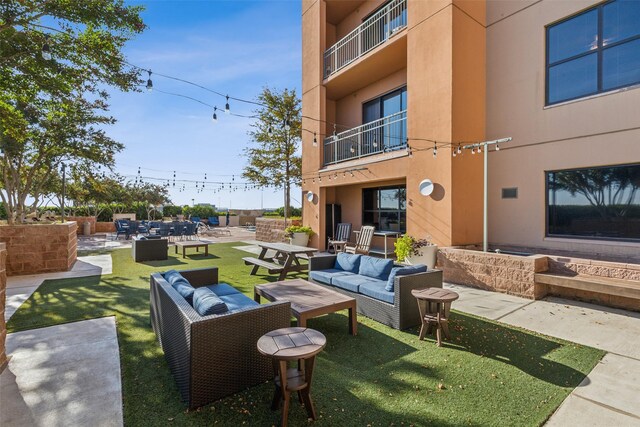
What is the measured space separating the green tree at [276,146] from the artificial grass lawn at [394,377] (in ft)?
42.8

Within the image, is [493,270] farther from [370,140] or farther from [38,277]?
[38,277]

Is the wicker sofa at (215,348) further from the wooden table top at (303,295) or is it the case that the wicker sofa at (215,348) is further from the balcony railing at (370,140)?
the balcony railing at (370,140)

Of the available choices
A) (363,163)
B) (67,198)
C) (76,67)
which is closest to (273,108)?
(363,163)

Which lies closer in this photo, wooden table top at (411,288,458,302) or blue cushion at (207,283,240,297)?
wooden table top at (411,288,458,302)

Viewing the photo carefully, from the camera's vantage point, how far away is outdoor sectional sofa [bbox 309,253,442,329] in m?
4.16

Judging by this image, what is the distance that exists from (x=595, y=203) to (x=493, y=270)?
2682mm

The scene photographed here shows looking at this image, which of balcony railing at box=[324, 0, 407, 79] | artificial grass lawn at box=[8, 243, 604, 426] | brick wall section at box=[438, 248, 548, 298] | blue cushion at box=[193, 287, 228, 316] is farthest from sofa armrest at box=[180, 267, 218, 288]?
balcony railing at box=[324, 0, 407, 79]

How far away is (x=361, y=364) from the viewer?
10.7 ft

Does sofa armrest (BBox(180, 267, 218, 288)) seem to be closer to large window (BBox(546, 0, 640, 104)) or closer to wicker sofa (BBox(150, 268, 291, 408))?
wicker sofa (BBox(150, 268, 291, 408))

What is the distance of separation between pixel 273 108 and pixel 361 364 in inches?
601

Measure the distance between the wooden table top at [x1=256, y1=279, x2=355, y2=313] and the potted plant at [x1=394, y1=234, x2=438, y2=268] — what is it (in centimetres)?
329

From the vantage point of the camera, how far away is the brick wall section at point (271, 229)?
529 inches

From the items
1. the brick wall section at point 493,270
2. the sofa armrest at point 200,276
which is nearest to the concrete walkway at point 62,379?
the sofa armrest at point 200,276

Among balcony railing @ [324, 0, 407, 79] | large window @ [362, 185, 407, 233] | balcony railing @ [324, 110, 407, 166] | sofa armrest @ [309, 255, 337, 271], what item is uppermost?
balcony railing @ [324, 0, 407, 79]
